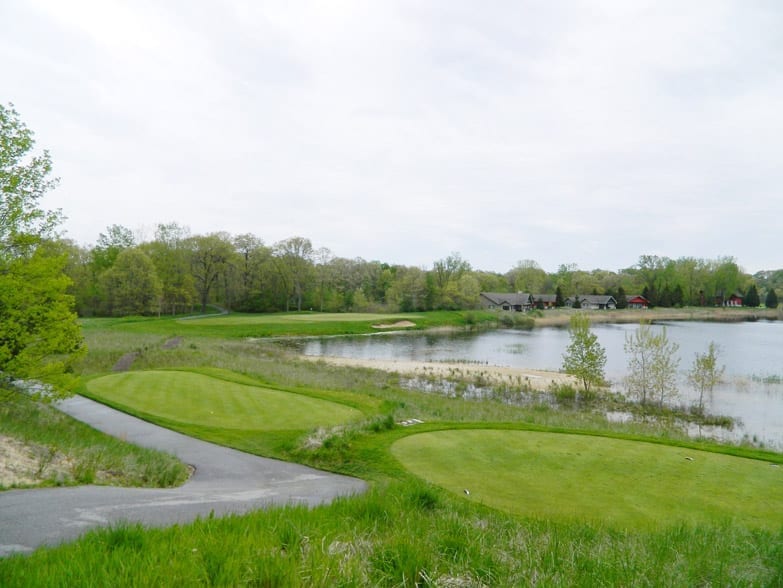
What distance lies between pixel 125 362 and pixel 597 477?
27832 millimetres

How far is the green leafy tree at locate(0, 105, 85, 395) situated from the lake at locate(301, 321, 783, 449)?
935 inches

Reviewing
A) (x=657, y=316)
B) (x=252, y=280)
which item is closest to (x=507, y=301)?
(x=657, y=316)

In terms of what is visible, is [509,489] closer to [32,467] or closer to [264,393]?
[32,467]

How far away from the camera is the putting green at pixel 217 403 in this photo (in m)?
14.6

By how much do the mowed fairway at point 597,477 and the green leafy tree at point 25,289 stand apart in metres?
9.35

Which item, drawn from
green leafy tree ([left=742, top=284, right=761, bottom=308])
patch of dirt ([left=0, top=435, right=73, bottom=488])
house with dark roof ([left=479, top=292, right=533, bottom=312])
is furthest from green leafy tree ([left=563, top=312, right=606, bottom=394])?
green leafy tree ([left=742, top=284, right=761, bottom=308])

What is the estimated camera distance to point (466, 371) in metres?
33.2

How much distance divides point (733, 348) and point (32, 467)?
56010 millimetres

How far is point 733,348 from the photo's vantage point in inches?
1838

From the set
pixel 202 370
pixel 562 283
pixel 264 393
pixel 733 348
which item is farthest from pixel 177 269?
pixel 562 283

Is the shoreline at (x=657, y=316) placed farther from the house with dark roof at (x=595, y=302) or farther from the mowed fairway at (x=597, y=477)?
the mowed fairway at (x=597, y=477)

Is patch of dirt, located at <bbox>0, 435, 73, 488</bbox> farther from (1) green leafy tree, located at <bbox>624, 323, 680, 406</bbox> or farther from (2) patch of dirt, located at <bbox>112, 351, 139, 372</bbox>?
(1) green leafy tree, located at <bbox>624, 323, 680, 406</bbox>

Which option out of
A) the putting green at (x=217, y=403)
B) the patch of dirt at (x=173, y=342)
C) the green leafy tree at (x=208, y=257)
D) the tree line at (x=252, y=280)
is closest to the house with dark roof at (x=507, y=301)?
the tree line at (x=252, y=280)

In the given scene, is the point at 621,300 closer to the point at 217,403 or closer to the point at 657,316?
the point at 657,316
